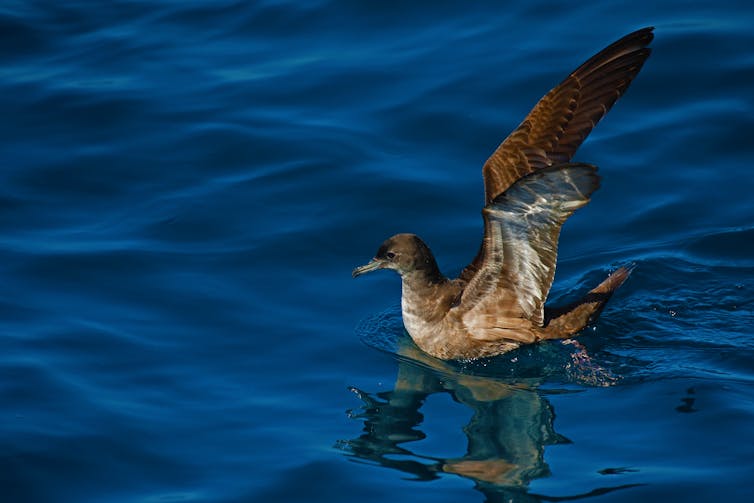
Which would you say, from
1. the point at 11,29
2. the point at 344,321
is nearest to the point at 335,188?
the point at 344,321

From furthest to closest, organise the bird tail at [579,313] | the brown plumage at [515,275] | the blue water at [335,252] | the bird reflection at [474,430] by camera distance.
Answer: the bird tail at [579,313] → the brown plumage at [515,275] → the blue water at [335,252] → the bird reflection at [474,430]

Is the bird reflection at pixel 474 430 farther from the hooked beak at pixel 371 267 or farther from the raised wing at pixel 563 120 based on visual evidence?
the raised wing at pixel 563 120

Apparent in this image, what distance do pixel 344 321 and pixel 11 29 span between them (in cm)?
680

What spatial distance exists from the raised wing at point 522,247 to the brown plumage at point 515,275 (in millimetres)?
10

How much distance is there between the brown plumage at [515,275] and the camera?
8.58m

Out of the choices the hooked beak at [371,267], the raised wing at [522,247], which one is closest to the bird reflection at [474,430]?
the raised wing at [522,247]

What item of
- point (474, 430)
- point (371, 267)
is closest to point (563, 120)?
point (371, 267)

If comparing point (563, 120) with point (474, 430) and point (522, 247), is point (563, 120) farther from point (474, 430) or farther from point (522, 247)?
point (474, 430)

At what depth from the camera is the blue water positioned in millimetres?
7277

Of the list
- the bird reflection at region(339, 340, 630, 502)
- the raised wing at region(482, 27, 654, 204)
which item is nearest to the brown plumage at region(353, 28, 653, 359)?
the raised wing at region(482, 27, 654, 204)

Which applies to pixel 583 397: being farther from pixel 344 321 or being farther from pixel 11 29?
pixel 11 29

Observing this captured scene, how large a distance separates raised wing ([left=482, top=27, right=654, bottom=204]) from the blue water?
119 centimetres

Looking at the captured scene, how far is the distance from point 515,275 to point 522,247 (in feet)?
1.35

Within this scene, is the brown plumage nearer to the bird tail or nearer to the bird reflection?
the bird tail
